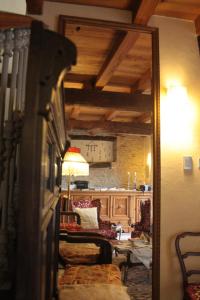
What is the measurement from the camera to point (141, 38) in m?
3.13

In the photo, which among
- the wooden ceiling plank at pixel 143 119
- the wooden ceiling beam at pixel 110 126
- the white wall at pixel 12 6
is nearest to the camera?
the white wall at pixel 12 6

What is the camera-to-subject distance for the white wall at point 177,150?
2.31 m

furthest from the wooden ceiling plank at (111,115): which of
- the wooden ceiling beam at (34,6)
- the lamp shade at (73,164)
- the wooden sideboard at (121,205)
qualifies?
the wooden ceiling beam at (34,6)

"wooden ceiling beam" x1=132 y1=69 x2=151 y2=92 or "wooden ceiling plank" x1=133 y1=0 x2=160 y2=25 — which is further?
"wooden ceiling beam" x1=132 y1=69 x2=151 y2=92

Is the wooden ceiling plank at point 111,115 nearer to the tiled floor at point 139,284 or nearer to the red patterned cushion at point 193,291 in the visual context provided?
the tiled floor at point 139,284

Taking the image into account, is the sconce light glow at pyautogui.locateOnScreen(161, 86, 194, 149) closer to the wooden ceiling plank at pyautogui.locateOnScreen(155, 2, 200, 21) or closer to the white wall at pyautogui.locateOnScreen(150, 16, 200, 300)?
the white wall at pyautogui.locateOnScreen(150, 16, 200, 300)

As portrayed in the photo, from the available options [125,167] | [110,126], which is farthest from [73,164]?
[125,167]

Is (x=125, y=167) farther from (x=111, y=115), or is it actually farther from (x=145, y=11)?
(x=145, y=11)

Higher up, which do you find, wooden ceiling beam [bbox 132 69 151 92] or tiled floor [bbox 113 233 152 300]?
wooden ceiling beam [bbox 132 69 151 92]

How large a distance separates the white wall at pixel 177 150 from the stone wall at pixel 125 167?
5.72m

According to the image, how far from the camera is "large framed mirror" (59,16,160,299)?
7.95 ft

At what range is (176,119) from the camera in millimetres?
2430

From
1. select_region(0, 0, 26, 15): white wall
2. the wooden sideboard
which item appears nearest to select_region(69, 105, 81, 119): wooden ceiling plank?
the wooden sideboard

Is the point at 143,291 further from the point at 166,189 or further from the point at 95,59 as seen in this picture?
the point at 95,59
